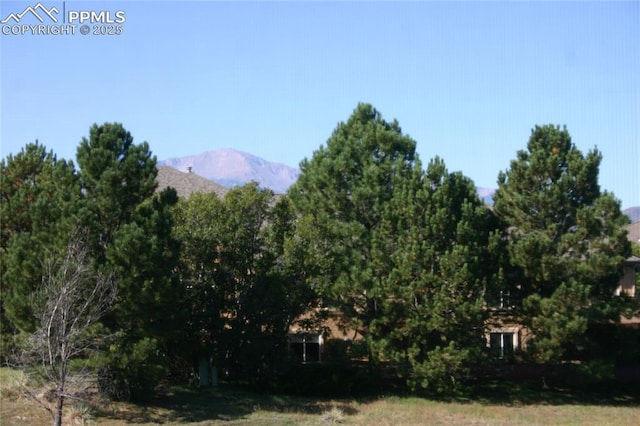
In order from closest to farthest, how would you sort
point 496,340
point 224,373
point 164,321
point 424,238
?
point 164,321 → point 424,238 → point 224,373 → point 496,340

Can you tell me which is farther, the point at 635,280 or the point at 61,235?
the point at 635,280

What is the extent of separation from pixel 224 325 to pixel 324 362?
518 centimetres

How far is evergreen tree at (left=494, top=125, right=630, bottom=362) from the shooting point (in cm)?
2828

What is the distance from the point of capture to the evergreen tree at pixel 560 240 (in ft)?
92.8

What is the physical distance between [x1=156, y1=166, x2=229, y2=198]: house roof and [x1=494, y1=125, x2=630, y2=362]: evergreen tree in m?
15.8

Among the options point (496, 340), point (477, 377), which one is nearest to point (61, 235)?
point (477, 377)

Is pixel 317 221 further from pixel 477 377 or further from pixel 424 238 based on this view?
pixel 477 377

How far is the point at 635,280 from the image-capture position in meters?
35.6

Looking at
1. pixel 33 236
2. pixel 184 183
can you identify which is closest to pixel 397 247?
pixel 33 236

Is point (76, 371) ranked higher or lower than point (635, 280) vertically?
lower

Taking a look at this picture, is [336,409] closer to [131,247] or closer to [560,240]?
[131,247]

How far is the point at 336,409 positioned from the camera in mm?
26344

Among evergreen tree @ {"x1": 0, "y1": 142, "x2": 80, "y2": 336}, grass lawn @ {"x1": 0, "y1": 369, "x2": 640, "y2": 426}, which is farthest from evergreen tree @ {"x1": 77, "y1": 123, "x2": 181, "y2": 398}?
grass lawn @ {"x1": 0, "y1": 369, "x2": 640, "y2": 426}

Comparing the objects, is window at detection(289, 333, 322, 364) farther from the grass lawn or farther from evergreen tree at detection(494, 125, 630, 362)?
evergreen tree at detection(494, 125, 630, 362)
